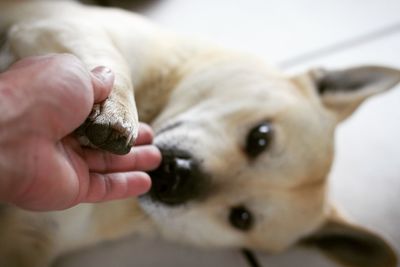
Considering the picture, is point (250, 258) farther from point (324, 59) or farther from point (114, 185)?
point (324, 59)

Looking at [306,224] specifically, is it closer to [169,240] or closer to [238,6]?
[169,240]

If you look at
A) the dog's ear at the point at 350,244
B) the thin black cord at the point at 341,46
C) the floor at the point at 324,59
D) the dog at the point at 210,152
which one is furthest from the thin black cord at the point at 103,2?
the dog's ear at the point at 350,244

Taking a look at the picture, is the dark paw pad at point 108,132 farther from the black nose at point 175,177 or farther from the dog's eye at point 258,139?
the dog's eye at point 258,139

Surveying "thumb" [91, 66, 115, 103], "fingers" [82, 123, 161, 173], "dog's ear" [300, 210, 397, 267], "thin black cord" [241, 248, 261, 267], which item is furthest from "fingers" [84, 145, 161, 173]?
"dog's ear" [300, 210, 397, 267]

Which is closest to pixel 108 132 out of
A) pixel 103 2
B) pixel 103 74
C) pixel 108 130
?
pixel 108 130

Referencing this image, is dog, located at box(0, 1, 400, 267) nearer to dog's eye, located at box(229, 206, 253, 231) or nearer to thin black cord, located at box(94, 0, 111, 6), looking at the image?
dog's eye, located at box(229, 206, 253, 231)

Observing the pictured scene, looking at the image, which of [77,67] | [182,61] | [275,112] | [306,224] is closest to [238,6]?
[182,61]
